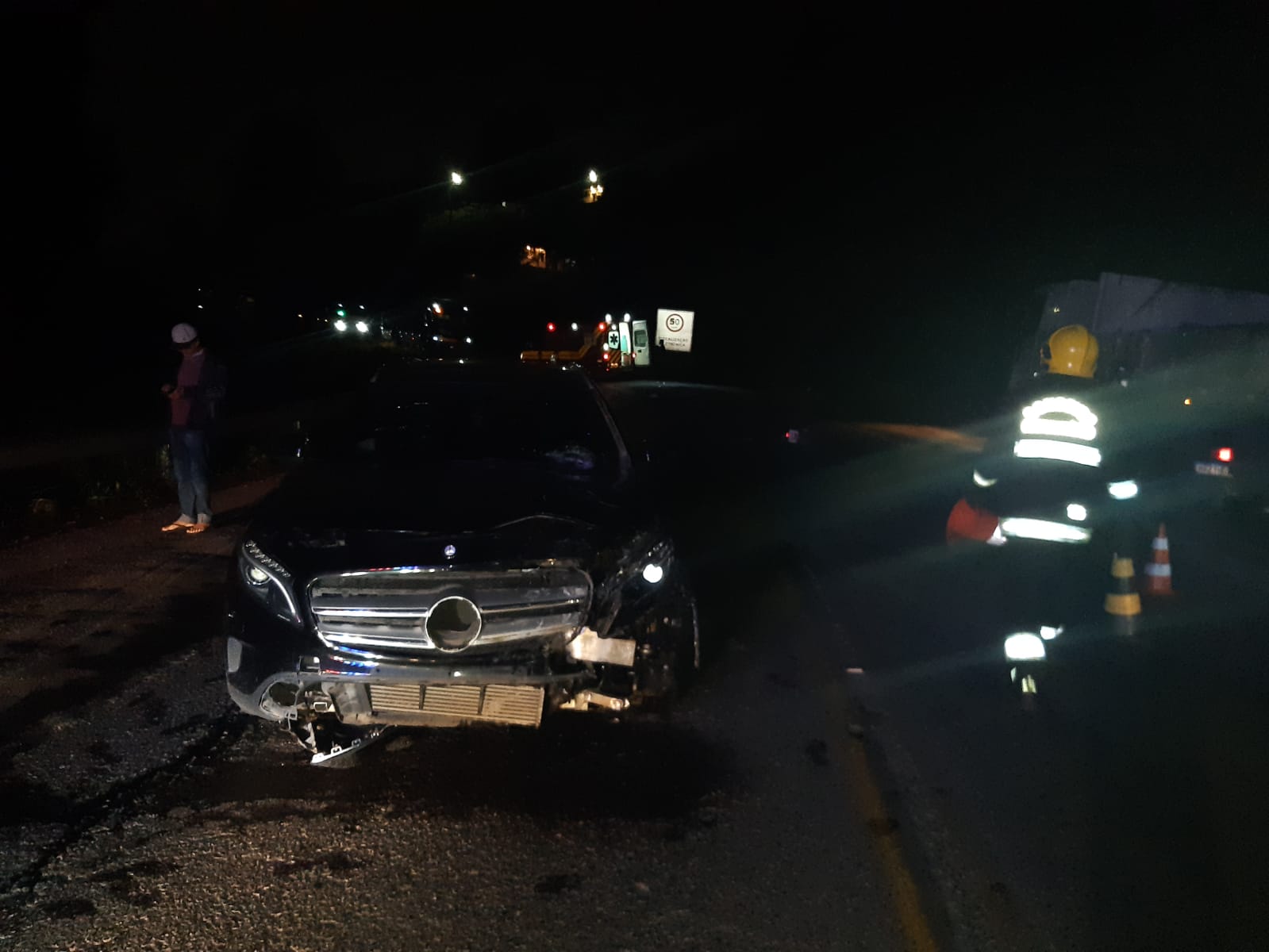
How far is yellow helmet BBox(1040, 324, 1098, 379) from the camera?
8.65 meters

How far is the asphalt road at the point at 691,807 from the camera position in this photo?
3.81 metres

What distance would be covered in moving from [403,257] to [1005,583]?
2111 inches

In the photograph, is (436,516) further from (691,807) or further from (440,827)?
(691,807)

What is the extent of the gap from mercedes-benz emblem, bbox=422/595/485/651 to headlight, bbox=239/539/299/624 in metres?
0.58

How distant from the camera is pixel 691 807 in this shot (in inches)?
185

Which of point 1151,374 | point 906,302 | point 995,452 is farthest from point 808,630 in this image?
point 906,302

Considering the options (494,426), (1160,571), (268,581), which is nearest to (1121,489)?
(1160,571)

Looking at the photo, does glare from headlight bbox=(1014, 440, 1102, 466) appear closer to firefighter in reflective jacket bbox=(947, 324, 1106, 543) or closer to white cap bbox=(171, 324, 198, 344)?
firefighter in reflective jacket bbox=(947, 324, 1106, 543)

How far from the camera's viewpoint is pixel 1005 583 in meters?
9.10

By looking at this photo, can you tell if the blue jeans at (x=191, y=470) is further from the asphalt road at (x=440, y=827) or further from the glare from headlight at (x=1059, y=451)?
the glare from headlight at (x=1059, y=451)

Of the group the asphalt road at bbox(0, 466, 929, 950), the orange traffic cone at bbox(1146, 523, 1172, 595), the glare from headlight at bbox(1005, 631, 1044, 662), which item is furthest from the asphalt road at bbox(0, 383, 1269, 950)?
the orange traffic cone at bbox(1146, 523, 1172, 595)

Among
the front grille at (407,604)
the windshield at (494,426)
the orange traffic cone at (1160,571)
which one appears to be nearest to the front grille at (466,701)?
the front grille at (407,604)

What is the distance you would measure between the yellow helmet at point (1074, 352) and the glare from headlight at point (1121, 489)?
930 millimetres

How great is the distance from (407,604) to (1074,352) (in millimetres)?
6232
